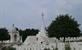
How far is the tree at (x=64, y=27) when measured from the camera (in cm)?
6419

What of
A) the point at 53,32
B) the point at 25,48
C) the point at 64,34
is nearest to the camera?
the point at 25,48

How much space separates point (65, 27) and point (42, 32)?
22.7 metres

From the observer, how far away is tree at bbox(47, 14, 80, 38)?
6419cm

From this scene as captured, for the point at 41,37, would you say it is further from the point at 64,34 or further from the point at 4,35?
the point at 4,35

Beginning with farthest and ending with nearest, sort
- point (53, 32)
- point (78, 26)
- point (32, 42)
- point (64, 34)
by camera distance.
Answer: point (78, 26) → point (53, 32) → point (64, 34) → point (32, 42)

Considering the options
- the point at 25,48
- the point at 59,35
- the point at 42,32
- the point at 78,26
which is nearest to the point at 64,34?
the point at 59,35

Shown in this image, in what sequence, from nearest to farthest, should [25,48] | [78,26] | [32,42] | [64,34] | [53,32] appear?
[25,48] < [32,42] < [64,34] < [53,32] < [78,26]

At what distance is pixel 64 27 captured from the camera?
66312mm

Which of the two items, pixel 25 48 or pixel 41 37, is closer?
pixel 25 48

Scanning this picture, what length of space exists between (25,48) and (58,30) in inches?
1126

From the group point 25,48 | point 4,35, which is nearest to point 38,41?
point 25,48

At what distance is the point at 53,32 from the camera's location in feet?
220

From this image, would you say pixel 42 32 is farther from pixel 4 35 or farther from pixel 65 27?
pixel 4 35

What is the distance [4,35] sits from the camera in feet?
258
